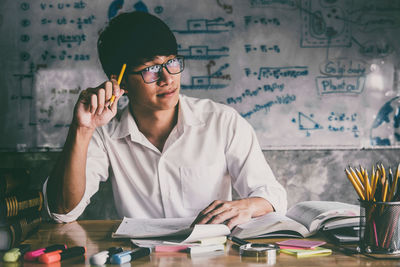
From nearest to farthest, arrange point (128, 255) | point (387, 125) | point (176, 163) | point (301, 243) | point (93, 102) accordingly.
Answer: point (128, 255) < point (301, 243) < point (93, 102) < point (176, 163) < point (387, 125)

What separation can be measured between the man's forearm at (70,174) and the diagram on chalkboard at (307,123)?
1.45 metres

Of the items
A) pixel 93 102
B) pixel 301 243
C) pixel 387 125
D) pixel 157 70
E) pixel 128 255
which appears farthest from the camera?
pixel 387 125

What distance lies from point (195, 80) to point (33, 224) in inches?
59.7

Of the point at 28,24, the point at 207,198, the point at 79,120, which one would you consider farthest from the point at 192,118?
the point at 28,24

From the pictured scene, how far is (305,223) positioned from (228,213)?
22 centimetres

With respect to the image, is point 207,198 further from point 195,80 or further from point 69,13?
point 69,13

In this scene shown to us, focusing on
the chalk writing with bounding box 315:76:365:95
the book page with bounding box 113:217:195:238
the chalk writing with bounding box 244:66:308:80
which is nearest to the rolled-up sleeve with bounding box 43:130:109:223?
the book page with bounding box 113:217:195:238

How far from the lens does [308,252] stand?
3.06 ft

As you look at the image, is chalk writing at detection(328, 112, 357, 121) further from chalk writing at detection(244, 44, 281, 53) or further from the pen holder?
the pen holder

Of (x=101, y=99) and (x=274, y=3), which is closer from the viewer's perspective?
(x=101, y=99)

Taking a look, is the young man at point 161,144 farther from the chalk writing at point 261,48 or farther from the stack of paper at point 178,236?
the chalk writing at point 261,48

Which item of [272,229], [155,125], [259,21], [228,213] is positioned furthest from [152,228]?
[259,21]

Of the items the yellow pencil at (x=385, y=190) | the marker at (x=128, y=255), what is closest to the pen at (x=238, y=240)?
the marker at (x=128, y=255)

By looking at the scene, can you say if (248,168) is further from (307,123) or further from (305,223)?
(307,123)
